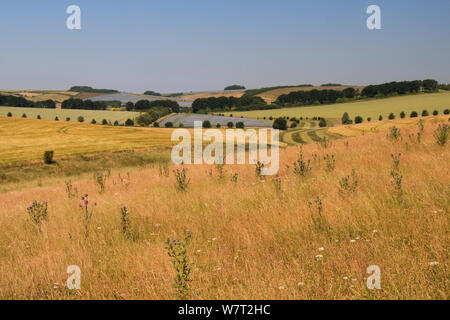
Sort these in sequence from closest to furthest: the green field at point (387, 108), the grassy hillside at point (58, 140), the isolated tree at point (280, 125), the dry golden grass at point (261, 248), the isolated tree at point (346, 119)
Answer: the dry golden grass at point (261, 248), the grassy hillside at point (58, 140), the isolated tree at point (280, 125), the green field at point (387, 108), the isolated tree at point (346, 119)

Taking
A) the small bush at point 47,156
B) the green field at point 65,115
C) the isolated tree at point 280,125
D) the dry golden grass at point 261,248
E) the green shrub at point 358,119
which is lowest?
the small bush at point 47,156

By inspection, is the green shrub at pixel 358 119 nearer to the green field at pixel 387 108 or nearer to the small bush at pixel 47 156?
the green field at pixel 387 108

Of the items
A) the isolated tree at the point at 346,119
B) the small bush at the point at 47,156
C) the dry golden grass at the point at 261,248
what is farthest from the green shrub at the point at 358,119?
the dry golden grass at the point at 261,248

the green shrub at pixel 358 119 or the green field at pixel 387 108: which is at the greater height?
the green field at pixel 387 108

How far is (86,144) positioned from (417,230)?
45.3m

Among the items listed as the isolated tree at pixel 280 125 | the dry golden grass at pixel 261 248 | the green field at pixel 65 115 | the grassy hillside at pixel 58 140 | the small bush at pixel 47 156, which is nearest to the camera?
the dry golden grass at pixel 261 248

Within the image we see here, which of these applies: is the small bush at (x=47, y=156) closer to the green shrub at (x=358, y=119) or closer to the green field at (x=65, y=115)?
the green field at (x=65, y=115)

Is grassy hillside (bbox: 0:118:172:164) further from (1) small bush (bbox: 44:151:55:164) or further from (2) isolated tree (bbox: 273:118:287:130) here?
(2) isolated tree (bbox: 273:118:287:130)

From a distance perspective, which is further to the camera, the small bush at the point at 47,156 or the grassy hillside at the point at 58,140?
the grassy hillside at the point at 58,140

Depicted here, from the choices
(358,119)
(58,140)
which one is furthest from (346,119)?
(58,140)

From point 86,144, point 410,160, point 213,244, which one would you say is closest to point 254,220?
point 213,244

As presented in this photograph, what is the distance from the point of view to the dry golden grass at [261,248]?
2824 millimetres

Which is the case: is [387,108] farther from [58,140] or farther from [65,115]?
[65,115]

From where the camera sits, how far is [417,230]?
11.4 feet
